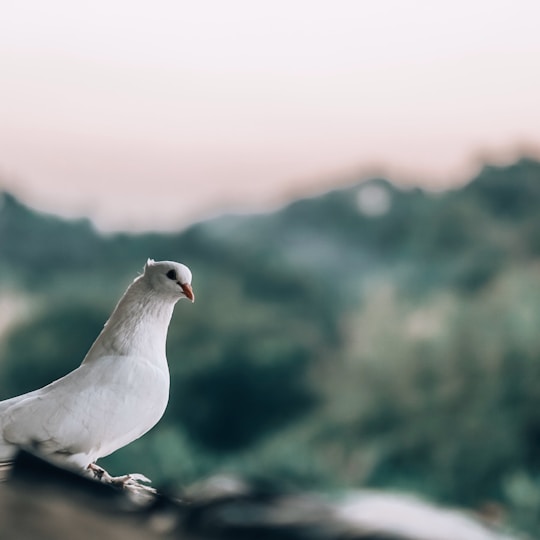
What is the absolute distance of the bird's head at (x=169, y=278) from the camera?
117 centimetres

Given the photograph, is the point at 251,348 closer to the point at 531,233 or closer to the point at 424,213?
the point at 424,213

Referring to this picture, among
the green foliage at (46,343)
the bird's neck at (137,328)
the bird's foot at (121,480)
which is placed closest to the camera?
the bird's foot at (121,480)

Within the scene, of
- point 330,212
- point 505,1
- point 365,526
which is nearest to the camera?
point 365,526

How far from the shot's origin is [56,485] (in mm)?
502

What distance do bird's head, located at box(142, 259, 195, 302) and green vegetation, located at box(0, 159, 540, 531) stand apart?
1.05 meters

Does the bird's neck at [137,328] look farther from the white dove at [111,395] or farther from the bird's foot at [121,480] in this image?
the bird's foot at [121,480]

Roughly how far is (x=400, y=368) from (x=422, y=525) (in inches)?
71.3

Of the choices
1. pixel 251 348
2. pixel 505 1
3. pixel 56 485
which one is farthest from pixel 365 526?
pixel 505 1

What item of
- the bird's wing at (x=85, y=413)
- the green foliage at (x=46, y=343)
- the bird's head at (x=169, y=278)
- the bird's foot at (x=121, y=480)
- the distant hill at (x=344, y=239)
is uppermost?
the distant hill at (x=344, y=239)

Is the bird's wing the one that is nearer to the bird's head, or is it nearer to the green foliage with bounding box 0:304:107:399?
the bird's head

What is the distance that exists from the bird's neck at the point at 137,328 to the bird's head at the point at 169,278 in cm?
1

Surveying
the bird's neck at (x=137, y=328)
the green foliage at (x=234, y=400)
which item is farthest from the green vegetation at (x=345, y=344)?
the bird's neck at (x=137, y=328)

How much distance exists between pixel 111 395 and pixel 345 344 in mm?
1270

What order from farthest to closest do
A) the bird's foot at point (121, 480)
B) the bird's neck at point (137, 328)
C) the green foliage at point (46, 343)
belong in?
the green foliage at point (46, 343) < the bird's neck at point (137, 328) < the bird's foot at point (121, 480)
